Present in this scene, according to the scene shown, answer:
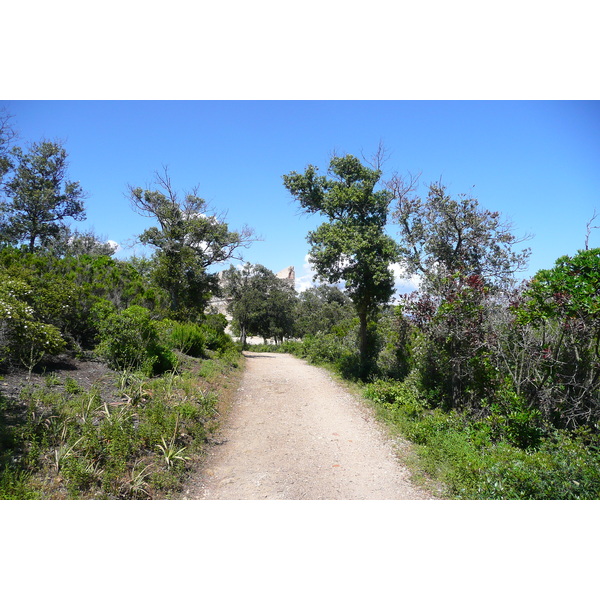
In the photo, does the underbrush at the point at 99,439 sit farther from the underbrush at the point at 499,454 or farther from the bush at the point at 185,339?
the bush at the point at 185,339

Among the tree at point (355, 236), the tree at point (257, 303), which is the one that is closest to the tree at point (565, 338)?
the tree at point (355, 236)

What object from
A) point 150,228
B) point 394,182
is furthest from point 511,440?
point 150,228

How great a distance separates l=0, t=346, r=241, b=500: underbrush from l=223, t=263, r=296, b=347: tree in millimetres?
20821

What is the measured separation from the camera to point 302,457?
5.40 metres

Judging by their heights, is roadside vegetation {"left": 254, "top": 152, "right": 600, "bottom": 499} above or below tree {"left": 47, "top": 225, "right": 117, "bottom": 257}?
below

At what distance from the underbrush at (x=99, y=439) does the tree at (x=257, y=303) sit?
2082 centimetres

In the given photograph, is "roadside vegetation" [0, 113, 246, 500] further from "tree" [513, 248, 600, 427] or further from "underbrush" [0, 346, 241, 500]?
"tree" [513, 248, 600, 427]

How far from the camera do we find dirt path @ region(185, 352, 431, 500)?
4.47 m

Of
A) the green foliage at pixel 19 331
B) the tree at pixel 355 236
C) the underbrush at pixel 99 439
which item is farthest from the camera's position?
the tree at pixel 355 236

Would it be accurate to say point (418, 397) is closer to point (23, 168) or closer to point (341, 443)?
point (341, 443)

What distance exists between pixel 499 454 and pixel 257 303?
79.2 ft

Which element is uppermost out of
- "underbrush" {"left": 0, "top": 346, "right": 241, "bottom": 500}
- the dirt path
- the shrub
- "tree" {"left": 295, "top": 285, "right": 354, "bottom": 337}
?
"tree" {"left": 295, "top": 285, "right": 354, "bottom": 337}

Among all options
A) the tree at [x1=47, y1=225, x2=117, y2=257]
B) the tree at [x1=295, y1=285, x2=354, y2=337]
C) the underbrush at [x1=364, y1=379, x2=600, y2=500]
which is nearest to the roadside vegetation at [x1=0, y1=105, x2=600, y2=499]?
the underbrush at [x1=364, y1=379, x2=600, y2=500]

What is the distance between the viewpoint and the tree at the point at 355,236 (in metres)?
10.8
